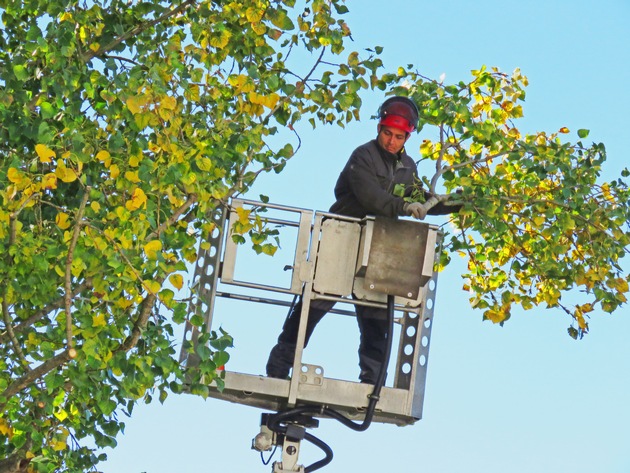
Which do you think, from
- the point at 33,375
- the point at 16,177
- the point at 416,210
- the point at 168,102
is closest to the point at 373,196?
the point at 416,210

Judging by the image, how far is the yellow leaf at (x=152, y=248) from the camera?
10727 mm

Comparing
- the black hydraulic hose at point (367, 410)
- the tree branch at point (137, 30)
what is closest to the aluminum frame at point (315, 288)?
the black hydraulic hose at point (367, 410)

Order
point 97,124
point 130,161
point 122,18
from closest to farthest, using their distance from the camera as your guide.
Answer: point 130,161
point 97,124
point 122,18

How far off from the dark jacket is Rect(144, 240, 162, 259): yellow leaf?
1.67 metres

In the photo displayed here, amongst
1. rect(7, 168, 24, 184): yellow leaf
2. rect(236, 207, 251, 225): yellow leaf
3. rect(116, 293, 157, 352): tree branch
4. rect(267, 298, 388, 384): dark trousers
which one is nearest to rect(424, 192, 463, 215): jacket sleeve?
rect(267, 298, 388, 384): dark trousers

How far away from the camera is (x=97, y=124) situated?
12.4 meters

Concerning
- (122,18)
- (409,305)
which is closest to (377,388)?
(409,305)

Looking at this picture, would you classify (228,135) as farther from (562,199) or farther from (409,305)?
(562,199)

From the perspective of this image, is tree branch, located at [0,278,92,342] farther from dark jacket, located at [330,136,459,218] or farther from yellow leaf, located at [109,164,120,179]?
dark jacket, located at [330,136,459,218]

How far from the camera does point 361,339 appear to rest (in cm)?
1198

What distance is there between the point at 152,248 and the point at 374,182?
188 cm

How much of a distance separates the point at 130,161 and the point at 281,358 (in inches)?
69.8

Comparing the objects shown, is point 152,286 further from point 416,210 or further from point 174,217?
point 416,210

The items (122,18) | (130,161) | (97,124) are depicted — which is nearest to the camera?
(130,161)
